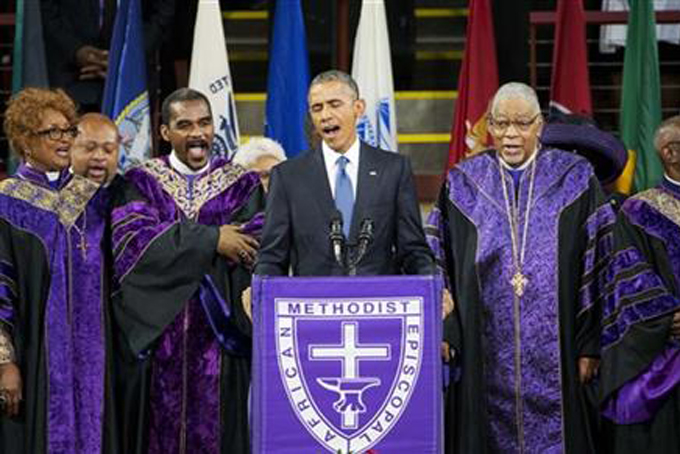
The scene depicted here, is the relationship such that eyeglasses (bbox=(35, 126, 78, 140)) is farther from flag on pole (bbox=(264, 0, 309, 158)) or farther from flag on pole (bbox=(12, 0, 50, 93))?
flag on pole (bbox=(12, 0, 50, 93))

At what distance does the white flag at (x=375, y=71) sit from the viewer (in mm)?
9969

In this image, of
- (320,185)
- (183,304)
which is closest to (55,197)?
(183,304)

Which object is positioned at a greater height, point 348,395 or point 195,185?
point 195,185

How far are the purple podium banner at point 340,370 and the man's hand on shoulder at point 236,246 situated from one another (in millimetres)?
1254

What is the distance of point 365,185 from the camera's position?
6.44 metres

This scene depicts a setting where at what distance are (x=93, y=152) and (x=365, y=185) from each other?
1.95 metres

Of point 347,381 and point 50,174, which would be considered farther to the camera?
point 50,174

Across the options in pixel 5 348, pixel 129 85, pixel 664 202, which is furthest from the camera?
pixel 129 85

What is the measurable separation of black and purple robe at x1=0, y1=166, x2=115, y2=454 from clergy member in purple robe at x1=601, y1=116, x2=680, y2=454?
7.02 feet

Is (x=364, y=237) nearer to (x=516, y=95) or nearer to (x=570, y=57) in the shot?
(x=516, y=95)

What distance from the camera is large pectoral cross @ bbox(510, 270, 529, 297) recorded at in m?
7.21

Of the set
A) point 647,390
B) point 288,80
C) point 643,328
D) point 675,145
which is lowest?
point 647,390

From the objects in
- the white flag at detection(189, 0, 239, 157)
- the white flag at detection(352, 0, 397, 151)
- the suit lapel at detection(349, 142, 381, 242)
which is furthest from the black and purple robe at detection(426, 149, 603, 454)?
the white flag at detection(189, 0, 239, 157)

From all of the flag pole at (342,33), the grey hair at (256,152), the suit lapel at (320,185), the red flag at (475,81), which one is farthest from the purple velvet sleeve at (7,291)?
the flag pole at (342,33)
